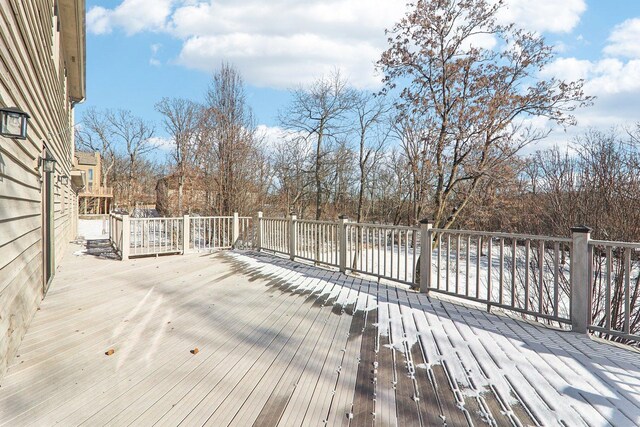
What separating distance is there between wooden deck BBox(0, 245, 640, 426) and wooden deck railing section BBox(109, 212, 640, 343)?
39 cm

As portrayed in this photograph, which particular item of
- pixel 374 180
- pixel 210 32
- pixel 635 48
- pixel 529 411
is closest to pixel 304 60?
pixel 210 32

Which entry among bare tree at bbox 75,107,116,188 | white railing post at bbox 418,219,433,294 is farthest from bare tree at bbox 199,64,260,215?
bare tree at bbox 75,107,116,188

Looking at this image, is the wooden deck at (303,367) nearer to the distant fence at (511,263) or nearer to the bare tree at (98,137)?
the distant fence at (511,263)

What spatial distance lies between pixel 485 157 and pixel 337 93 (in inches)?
328

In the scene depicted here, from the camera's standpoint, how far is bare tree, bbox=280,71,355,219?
1505 cm

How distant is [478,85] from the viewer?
8.67 m

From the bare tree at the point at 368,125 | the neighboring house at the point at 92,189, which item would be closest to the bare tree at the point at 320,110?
the bare tree at the point at 368,125

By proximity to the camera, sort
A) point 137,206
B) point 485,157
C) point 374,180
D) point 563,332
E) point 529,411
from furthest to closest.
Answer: point 137,206 → point 374,180 → point 485,157 → point 563,332 → point 529,411

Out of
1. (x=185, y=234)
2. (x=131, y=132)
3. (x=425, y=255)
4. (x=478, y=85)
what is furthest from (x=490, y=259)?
(x=131, y=132)

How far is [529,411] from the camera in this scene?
1.84 m

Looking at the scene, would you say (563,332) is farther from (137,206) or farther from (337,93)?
(137,206)

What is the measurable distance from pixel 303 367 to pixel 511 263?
271 cm

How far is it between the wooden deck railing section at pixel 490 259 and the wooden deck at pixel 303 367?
39cm

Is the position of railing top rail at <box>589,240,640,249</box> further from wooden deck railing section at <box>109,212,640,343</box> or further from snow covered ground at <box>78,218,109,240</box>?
snow covered ground at <box>78,218,109,240</box>
